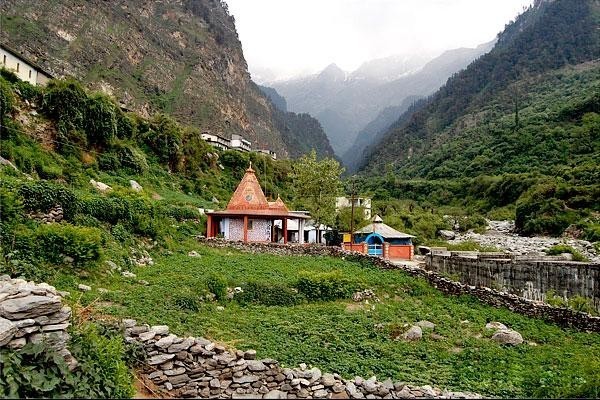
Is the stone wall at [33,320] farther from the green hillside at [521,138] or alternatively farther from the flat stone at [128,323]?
the green hillside at [521,138]

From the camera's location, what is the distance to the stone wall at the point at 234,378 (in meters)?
7.37

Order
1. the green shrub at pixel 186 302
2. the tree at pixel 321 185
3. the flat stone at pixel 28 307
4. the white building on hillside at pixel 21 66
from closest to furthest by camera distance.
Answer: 1. the flat stone at pixel 28 307
2. the green shrub at pixel 186 302
3. the tree at pixel 321 185
4. the white building on hillside at pixel 21 66

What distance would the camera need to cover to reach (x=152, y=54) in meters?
97.8

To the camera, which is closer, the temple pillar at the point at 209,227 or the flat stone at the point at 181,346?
the flat stone at the point at 181,346

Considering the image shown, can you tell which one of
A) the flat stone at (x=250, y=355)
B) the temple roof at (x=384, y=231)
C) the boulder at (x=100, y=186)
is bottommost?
the flat stone at (x=250, y=355)

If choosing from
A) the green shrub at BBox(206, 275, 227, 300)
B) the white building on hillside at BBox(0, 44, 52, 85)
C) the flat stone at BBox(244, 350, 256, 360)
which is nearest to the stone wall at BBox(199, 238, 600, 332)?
the green shrub at BBox(206, 275, 227, 300)

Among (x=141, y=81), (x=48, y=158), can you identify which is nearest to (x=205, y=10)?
(x=141, y=81)

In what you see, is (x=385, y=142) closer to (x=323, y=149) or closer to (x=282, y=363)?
(x=323, y=149)

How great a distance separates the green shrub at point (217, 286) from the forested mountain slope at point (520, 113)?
57.6 m

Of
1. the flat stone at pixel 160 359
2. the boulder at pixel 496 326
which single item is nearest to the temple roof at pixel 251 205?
the boulder at pixel 496 326

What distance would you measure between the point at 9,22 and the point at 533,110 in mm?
102778

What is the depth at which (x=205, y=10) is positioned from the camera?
131625mm

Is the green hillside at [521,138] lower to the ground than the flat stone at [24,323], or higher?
higher

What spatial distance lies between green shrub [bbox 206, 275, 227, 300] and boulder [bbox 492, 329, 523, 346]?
25.7ft
